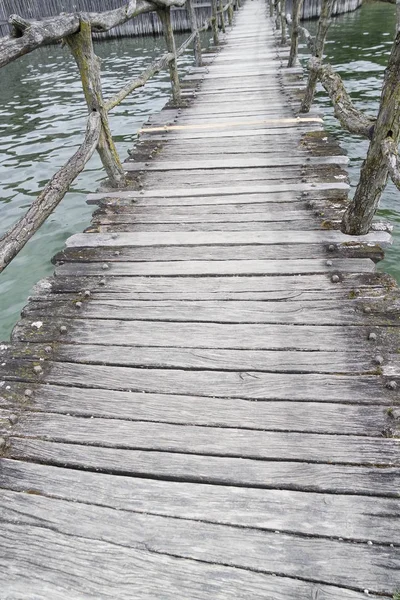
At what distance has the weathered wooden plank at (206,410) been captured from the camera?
2.22 metres

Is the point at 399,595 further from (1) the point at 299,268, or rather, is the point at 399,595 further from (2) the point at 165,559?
(1) the point at 299,268

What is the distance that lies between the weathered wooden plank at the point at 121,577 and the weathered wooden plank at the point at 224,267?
2.17 m

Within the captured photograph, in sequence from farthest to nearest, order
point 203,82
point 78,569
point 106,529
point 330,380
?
point 203,82
point 330,380
point 106,529
point 78,569

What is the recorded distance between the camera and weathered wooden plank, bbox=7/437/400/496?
1.96 meters

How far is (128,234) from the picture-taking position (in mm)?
4094

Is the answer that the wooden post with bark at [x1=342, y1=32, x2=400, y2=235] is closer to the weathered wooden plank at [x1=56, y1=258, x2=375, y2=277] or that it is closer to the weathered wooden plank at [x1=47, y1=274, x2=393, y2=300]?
the weathered wooden plank at [x1=56, y1=258, x2=375, y2=277]

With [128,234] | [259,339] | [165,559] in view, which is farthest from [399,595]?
[128,234]

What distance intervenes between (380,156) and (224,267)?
4.79ft

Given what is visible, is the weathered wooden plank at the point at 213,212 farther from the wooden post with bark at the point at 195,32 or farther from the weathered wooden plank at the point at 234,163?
the wooden post with bark at the point at 195,32

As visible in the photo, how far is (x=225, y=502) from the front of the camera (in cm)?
194

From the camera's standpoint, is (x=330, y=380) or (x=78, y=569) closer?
(x=78, y=569)

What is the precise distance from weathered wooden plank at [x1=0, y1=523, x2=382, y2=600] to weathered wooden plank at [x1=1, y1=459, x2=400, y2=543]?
20 centimetres

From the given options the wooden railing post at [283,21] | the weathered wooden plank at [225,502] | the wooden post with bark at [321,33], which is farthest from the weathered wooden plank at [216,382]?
the wooden railing post at [283,21]

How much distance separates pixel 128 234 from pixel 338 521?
3086mm
